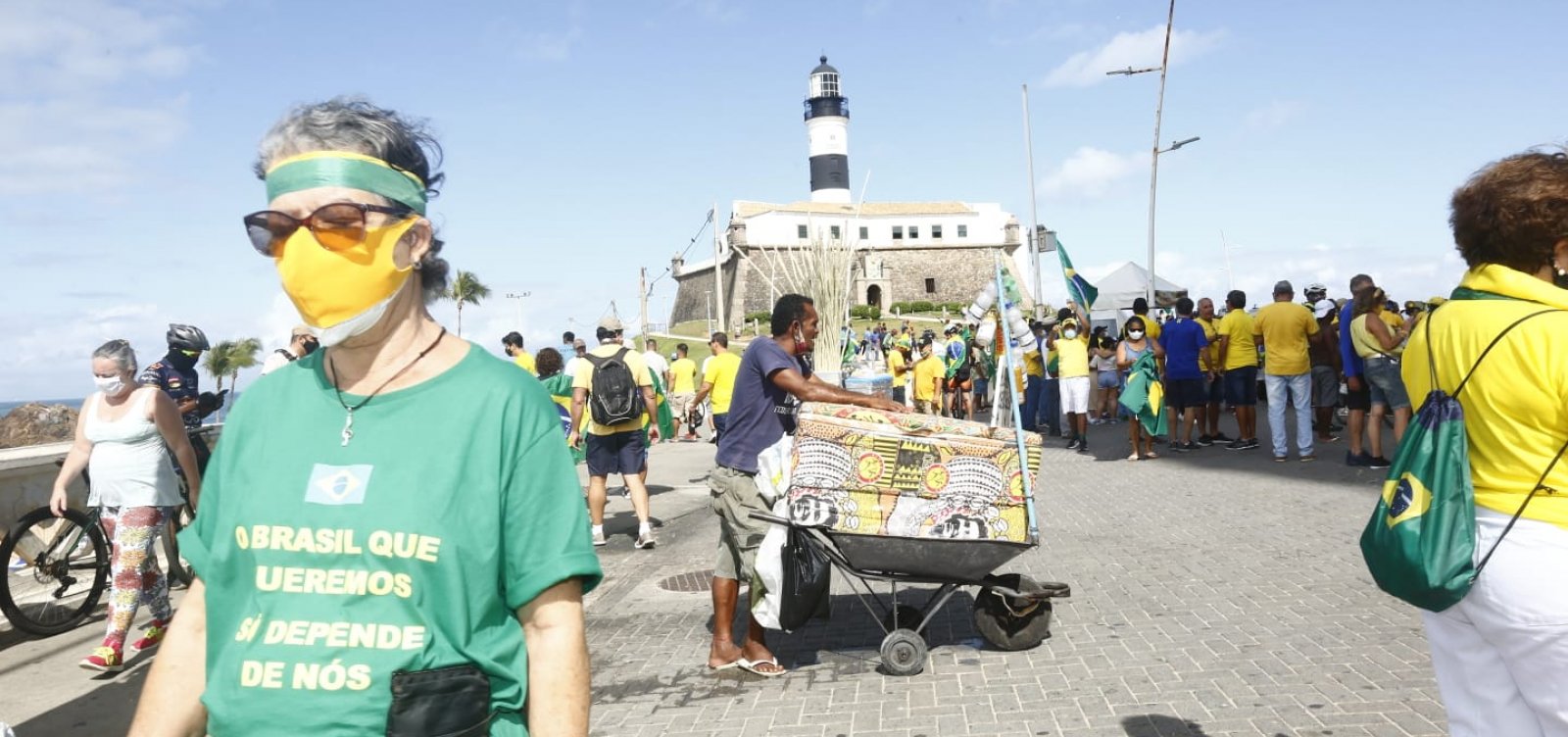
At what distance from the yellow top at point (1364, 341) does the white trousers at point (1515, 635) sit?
812cm

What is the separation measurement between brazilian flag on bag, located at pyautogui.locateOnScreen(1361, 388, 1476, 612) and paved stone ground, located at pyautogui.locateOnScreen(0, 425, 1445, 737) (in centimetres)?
192

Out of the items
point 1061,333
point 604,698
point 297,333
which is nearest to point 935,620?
point 604,698

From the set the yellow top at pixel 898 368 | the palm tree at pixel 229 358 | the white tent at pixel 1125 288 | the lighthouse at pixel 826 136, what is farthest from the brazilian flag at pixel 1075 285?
the lighthouse at pixel 826 136

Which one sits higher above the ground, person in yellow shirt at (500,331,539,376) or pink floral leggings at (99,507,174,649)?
person in yellow shirt at (500,331,539,376)

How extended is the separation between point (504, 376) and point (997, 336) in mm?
5900

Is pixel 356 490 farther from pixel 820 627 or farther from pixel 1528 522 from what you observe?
pixel 820 627

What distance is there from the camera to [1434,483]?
243cm

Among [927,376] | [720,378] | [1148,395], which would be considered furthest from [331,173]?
[927,376]

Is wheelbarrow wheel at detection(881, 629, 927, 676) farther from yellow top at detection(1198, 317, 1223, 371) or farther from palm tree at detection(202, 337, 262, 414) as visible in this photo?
palm tree at detection(202, 337, 262, 414)

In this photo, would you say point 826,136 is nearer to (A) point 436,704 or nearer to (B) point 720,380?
(B) point 720,380

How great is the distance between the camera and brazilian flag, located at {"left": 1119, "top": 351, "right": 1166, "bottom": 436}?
494 inches

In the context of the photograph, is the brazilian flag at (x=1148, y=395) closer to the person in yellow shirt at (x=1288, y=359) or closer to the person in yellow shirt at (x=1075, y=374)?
the person in yellow shirt at (x=1288, y=359)

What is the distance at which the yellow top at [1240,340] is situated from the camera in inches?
500

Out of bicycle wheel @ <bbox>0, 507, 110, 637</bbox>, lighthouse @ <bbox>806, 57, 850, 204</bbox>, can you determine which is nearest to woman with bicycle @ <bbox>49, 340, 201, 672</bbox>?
bicycle wheel @ <bbox>0, 507, 110, 637</bbox>
